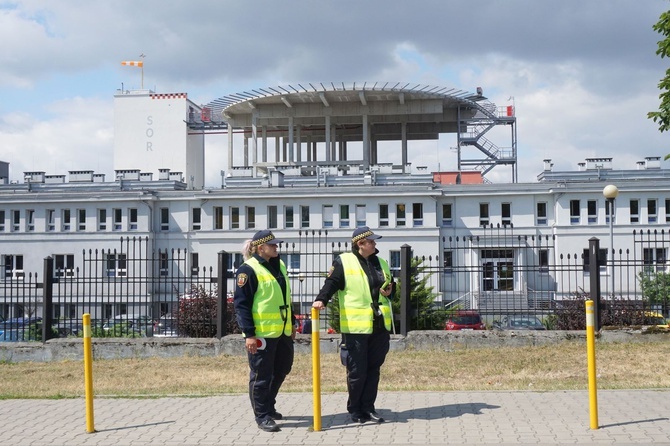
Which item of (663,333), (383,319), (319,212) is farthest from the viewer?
(319,212)

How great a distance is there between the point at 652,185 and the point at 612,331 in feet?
133

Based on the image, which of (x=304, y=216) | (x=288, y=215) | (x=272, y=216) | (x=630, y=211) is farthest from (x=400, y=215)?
(x=630, y=211)

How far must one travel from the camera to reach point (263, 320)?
7590mm

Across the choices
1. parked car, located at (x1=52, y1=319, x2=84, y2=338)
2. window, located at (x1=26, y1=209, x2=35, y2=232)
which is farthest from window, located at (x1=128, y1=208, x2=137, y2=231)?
parked car, located at (x1=52, y1=319, x2=84, y2=338)

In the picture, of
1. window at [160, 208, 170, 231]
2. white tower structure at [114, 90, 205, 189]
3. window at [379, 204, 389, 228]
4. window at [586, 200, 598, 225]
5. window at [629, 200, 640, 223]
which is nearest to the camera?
window at [629, 200, 640, 223]

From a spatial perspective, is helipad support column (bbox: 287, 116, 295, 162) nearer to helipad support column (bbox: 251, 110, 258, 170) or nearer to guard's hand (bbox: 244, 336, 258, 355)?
helipad support column (bbox: 251, 110, 258, 170)

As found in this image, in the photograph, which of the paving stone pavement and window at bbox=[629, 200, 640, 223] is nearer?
the paving stone pavement

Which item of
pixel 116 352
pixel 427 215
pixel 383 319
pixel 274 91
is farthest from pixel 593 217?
pixel 383 319

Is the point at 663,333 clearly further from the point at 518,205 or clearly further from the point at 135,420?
the point at 518,205

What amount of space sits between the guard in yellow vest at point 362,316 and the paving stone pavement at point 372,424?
33 cm

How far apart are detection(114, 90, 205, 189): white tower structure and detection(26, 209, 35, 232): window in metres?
19.5

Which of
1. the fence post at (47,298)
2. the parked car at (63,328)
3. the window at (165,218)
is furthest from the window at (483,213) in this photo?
the fence post at (47,298)

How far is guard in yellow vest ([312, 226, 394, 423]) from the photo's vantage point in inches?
303

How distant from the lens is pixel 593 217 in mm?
51000
